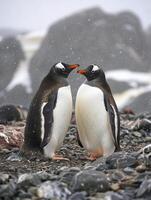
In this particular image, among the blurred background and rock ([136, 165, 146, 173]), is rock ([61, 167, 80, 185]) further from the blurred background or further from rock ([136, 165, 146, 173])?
the blurred background

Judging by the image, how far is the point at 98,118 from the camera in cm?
492

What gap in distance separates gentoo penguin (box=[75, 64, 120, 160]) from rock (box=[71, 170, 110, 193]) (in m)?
1.29

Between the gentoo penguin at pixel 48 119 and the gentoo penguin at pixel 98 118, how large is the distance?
124 mm

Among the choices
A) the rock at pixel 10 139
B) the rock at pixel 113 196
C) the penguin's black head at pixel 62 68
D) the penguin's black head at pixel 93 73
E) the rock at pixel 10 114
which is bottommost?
the rock at pixel 113 196

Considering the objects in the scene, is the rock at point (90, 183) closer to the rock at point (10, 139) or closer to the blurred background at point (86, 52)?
the rock at point (10, 139)

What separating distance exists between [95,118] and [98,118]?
23mm

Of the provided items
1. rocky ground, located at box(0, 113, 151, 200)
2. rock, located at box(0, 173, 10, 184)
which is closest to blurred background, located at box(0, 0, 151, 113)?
rocky ground, located at box(0, 113, 151, 200)

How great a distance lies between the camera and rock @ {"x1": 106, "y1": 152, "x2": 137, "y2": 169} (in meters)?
3.98

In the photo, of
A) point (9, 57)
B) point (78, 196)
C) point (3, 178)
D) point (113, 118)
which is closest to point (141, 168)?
point (78, 196)

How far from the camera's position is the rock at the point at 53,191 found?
3459mm

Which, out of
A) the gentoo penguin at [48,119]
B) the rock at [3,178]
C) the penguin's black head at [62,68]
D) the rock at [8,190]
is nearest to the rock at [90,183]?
the rock at [8,190]

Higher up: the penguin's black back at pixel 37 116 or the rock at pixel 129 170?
the penguin's black back at pixel 37 116

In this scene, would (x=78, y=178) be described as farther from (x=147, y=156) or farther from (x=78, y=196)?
(x=147, y=156)

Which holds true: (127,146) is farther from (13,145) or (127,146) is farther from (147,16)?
(147,16)
